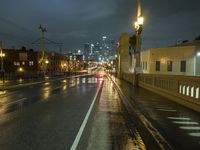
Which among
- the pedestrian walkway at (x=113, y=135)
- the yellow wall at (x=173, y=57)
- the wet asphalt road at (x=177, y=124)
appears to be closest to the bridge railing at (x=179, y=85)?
the wet asphalt road at (x=177, y=124)

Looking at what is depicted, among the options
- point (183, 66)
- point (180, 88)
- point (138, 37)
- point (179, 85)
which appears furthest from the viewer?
point (183, 66)

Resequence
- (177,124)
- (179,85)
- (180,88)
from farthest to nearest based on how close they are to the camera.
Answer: (179,85) < (180,88) < (177,124)

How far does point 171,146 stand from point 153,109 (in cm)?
670

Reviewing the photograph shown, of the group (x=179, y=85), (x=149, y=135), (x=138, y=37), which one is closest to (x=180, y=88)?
(x=179, y=85)

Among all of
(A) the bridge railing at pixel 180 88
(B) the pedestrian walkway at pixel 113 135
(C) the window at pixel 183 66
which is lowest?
(B) the pedestrian walkway at pixel 113 135

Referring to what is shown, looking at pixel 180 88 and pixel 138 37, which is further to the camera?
pixel 138 37

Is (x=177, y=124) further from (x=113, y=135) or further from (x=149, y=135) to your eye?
(x=113, y=135)

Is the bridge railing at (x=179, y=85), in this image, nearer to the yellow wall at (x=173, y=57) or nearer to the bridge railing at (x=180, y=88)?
the bridge railing at (x=180, y=88)

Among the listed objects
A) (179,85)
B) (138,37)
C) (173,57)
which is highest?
(138,37)

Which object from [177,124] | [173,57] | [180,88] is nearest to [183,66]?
[173,57]

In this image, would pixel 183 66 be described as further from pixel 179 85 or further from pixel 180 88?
pixel 180 88

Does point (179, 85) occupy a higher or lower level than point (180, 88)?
higher

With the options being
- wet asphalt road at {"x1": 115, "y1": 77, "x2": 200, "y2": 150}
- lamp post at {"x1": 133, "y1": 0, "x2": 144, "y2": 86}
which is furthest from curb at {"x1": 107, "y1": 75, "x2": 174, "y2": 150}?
lamp post at {"x1": 133, "y1": 0, "x2": 144, "y2": 86}

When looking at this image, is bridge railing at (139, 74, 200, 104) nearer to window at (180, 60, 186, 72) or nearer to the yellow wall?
the yellow wall
